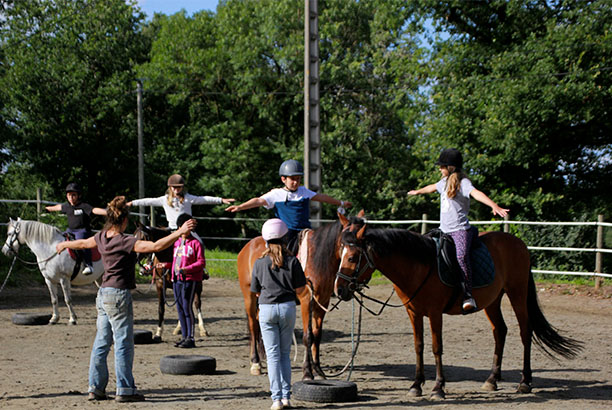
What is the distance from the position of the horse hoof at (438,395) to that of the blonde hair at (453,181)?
80.6 inches

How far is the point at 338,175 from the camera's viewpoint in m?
36.5

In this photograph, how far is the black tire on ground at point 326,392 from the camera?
6988 millimetres

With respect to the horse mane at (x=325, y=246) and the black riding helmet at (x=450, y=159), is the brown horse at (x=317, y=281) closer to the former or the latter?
the horse mane at (x=325, y=246)

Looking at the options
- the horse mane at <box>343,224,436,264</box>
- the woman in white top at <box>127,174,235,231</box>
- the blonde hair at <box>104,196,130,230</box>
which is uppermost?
the woman in white top at <box>127,174,235,231</box>

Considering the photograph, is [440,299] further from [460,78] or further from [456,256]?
[460,78]

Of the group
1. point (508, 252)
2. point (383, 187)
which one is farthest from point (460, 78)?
point (508, 252)

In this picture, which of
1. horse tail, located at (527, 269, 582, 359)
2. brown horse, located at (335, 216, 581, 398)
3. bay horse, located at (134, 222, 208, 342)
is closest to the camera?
brown horse, located at (335, 216, 581, 398)

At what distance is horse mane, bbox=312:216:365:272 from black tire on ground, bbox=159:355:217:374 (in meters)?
1.84

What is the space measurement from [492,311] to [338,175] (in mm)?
28168

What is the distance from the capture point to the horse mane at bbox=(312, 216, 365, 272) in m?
8.00

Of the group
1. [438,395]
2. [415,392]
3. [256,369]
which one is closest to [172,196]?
[256,369]

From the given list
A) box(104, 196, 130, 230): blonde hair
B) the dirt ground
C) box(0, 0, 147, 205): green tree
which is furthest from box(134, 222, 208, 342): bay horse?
box(0, 0, 147, 205): green tree

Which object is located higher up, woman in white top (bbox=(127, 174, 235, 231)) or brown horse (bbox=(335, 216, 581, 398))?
woman in white top (bbox=(127, 174, 235, 231))

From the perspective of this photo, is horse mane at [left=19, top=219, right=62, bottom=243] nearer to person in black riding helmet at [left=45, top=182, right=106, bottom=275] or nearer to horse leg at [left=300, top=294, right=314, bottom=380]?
person in black riding helmet at [left=45, top=182, right=106, bottom=275]
